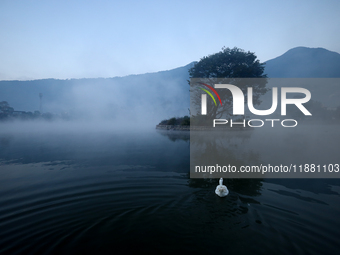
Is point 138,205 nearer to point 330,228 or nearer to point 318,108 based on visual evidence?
point 330,228

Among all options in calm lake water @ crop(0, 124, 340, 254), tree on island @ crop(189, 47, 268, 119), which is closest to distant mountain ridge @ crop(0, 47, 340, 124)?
tree on island @ crop(189, 47, 268, 119)

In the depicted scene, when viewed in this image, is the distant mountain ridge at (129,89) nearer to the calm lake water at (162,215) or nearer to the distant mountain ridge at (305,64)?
the distant mountain ridge at (305,64)

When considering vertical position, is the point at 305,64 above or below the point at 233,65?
above

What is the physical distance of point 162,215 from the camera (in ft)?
16.0

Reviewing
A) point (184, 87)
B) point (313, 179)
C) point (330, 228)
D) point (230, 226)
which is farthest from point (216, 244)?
point (184, 87)

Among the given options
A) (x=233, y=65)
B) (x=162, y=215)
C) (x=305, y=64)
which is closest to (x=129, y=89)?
(x=305, y=64)

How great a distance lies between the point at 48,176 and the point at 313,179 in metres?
12.1

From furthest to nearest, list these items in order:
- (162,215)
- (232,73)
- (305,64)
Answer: (305,64) → (232,73) → (162,215)

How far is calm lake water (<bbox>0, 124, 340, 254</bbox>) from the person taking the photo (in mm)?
3691

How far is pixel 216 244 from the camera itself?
12.1 ft

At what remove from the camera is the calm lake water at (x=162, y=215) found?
3.69 metres

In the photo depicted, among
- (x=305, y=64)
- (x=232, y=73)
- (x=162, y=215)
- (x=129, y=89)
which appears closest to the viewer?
(x=162, y=215)

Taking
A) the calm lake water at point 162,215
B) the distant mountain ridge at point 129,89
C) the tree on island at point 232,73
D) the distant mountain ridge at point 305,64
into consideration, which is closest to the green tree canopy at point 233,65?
the tree on island at point 232,73

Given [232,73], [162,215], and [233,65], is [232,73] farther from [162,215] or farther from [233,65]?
[162,215]
